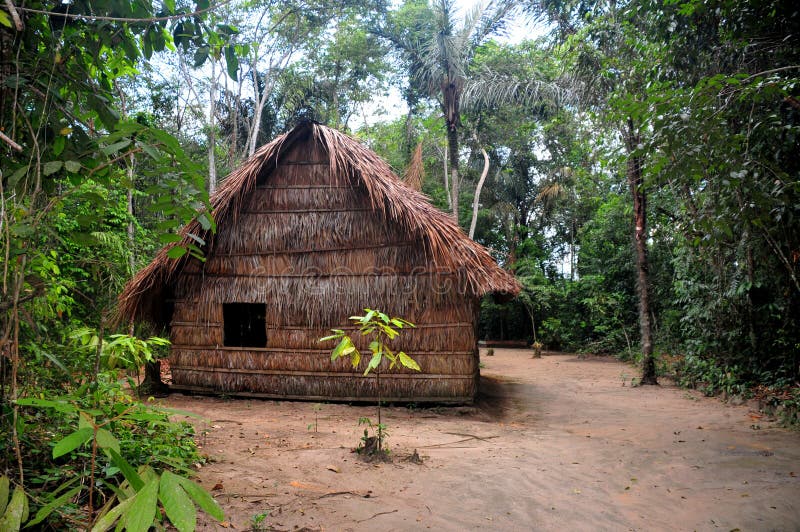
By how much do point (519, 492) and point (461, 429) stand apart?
2.24m

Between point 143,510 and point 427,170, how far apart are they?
64.1 feet

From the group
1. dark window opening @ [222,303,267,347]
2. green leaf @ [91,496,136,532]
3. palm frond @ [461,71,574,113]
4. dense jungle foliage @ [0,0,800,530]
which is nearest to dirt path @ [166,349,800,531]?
dense jungle foliage @ [0,0,800,530]

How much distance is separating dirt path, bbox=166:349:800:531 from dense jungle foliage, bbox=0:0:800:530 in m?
0.73

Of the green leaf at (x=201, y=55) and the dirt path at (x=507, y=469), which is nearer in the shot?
the green leaf at (x=201, y=55)

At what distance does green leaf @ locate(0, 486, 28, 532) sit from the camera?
1277 millimetres

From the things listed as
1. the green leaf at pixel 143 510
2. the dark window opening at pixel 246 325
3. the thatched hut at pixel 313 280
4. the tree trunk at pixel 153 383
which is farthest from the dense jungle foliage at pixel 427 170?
the dark window opening at pixel 246 325

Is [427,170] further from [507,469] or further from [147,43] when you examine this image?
[147,43]

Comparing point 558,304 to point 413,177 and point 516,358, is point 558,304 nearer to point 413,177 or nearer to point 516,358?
point 516,358

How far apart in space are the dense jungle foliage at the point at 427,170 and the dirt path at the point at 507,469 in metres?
0.73

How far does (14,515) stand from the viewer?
50.5 inches

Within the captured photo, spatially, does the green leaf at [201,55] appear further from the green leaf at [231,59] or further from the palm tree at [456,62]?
the palm tree at [456,62]

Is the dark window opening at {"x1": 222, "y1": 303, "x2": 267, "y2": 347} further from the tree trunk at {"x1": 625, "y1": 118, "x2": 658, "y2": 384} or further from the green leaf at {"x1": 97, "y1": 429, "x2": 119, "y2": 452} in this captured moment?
the green leaf at {"x1": 97, "y1": 429, "x2": 119, "y2": 452}

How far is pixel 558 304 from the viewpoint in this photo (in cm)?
1720

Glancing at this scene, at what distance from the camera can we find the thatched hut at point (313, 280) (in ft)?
22.7
